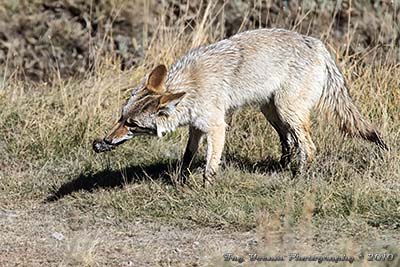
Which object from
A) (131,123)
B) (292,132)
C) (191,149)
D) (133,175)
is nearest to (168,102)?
(131,123)

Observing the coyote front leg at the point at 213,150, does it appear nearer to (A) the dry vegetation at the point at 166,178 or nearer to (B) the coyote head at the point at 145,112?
(A) the dry vegetation at the point at 166,178

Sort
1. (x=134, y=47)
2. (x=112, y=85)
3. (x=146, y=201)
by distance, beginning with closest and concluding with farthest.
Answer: (x=146, y=201) < (x=112, y=85) < (x=134, y=47)

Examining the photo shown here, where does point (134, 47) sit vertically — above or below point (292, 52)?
below

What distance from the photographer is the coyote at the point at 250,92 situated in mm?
7445

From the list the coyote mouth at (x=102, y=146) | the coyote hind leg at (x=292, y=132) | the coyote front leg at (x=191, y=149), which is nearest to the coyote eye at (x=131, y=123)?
the coyote mouth at (x=102, y=146)

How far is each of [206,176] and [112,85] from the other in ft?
7.69

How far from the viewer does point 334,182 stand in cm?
743

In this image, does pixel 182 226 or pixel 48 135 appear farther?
pixel 48 135

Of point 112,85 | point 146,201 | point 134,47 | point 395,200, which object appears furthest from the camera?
point 134,47

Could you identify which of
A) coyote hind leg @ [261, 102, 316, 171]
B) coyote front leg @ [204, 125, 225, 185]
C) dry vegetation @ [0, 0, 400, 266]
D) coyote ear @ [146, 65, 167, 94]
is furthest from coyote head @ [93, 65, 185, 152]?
coyote hind leg @ [261, 102, 316, 171]

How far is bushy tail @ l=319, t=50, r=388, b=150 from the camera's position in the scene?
7.99m

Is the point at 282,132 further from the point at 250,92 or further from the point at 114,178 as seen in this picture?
the point at 114,178

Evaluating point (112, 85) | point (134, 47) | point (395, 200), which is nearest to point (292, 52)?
point (395, 200)

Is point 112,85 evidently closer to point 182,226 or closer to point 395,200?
point 182,226
